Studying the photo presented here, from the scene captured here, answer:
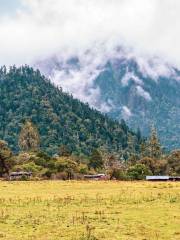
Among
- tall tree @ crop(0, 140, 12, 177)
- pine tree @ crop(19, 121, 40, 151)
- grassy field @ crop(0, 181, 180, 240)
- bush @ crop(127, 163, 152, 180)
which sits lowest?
grassy field @ crop(0, 181, 180, 240)

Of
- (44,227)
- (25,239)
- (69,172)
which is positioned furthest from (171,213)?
(69,172)

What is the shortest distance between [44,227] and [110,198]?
57.2ft

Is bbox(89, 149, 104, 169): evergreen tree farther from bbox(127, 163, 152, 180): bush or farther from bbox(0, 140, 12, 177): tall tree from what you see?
bbox(0, 140, 12, 177): tall tree

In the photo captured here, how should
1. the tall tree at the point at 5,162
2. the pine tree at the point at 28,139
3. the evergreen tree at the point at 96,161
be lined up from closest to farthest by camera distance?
the tall tree at the point at 5,162 < the evergreen tree at the point at 96,161 < the pine tree at the point at 28,139

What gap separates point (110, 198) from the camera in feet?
157

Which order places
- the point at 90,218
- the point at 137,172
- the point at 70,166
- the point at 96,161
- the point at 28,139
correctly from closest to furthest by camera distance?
the point at 90,218, the point at 137,172, the point at 70,166, the point at 96,161, the point at 28,139

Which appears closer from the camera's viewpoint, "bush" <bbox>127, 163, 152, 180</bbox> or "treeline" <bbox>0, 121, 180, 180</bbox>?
"treeline" <bbox>0, 121, 180, 180</bbox>

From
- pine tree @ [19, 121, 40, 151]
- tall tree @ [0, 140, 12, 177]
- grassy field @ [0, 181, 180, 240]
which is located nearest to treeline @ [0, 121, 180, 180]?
tall tree @ [0, 140, 12, 177]

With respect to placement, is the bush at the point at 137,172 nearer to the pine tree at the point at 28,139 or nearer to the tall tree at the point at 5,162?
the tall tree at the point at 5,162

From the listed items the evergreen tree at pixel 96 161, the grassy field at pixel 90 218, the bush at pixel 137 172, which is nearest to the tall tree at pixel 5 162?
the bush at pixel 137 172

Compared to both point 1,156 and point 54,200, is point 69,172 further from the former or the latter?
point 54,200

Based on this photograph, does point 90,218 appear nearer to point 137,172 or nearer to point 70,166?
point 137,172

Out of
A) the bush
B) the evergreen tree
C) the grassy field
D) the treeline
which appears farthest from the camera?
the evergreen tree

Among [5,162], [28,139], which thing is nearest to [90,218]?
[5,162]
